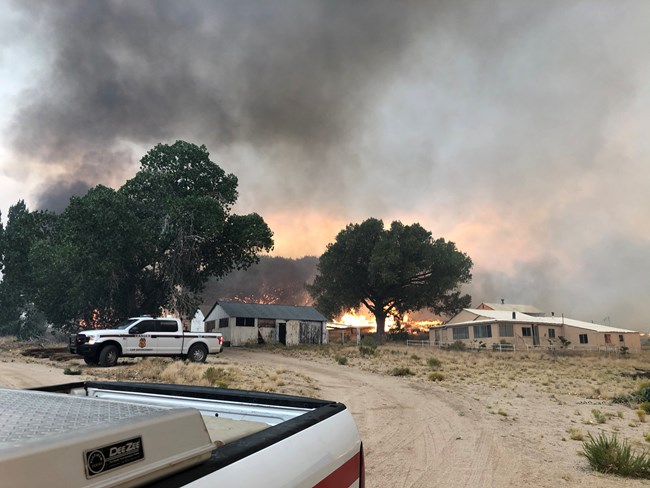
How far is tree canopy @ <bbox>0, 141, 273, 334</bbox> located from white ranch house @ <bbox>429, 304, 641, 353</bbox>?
3253cm

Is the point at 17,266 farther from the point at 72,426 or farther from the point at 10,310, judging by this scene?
the point at 72,426

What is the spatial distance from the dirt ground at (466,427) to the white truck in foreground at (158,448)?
192 inches

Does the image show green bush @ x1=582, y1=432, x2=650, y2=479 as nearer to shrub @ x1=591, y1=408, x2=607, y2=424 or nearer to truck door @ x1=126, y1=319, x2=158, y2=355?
shrub @ x1=591, y1=408, x2=607, y2=424

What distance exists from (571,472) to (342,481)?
6827 millimetres

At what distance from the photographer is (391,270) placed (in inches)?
2564

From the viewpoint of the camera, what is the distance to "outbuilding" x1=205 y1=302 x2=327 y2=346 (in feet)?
144

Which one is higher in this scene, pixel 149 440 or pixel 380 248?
pixel 380 248

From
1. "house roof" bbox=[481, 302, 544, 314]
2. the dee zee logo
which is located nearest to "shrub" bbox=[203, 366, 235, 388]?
the dee zee logo

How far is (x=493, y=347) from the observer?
162 ft

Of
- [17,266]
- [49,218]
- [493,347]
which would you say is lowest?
[493,347]

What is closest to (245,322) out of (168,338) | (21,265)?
(21,265)

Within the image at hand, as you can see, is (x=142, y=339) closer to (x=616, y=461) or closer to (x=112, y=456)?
(x=616, y=461)

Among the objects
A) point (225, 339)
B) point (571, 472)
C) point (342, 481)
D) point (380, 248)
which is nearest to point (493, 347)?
point (380, 248)

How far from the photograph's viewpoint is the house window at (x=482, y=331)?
54.7m
